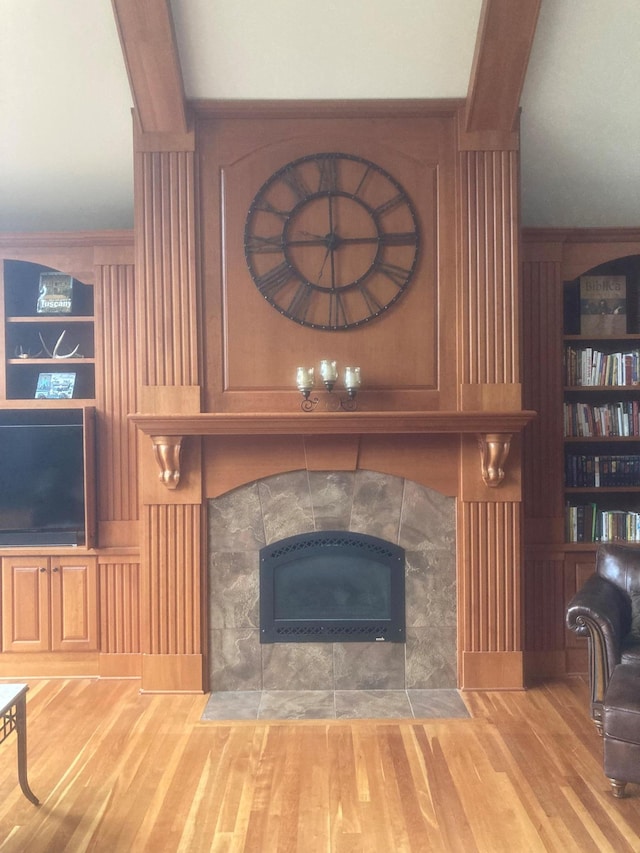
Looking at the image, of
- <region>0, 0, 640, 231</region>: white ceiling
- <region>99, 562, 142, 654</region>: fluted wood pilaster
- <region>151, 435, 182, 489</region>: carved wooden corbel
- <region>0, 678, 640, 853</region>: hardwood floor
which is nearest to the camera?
<region>0, 678, 640, 853</region>: hardwood floor

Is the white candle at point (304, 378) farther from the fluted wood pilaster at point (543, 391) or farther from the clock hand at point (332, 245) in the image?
the fluted wood pilaster at point (543, 391)

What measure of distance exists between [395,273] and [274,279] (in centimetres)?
61

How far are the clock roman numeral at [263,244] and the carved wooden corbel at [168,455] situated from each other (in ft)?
3.33

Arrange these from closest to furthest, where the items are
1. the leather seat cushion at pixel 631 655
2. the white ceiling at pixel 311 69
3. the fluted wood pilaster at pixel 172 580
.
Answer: the leather seat cushion at pixel 631 655
the white ceiling at pixel 311 69
the fluted wood pilaster at pixel 172 580

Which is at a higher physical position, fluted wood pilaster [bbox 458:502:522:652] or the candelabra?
the candelabra

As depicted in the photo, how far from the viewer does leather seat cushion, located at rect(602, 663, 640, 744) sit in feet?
7.83

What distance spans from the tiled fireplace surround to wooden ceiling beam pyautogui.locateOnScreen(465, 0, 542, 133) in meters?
1.84

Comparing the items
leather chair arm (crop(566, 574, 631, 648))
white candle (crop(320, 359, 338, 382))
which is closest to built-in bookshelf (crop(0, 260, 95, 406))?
white candle (crop(320, 359, 338, 382))

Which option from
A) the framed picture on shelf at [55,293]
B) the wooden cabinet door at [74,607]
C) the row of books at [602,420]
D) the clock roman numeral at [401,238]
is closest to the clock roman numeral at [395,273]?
the clock roman numeral at [401,238]

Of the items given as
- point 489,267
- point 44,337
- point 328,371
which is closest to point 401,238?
point 489,267

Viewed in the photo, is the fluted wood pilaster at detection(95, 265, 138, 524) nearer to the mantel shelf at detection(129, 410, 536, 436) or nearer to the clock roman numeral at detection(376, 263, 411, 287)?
the mantel shelf at detection(129, 410, 536, 436)

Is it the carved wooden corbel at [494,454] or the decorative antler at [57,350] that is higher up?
the decorative antler at [57,350]

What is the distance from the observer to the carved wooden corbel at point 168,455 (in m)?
3.31

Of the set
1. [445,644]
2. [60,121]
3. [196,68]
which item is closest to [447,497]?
[445,644]
